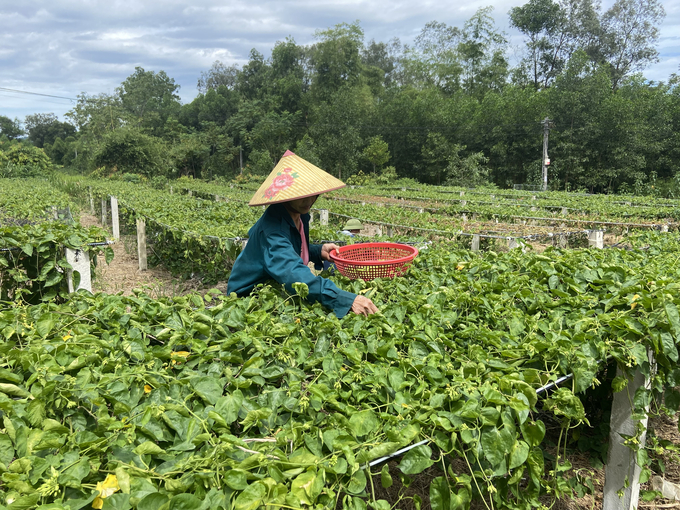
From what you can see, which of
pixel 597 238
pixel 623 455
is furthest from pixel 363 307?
pixel 597 238

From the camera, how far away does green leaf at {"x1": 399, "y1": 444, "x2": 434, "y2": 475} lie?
4.11 ft

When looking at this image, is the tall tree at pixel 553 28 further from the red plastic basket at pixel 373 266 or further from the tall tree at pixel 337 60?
the red plastic basket at pixel 373 266

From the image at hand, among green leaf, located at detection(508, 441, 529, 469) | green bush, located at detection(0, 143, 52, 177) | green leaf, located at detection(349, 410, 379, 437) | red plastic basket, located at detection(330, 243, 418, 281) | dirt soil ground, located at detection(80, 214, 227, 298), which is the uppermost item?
green bush, located at detection(0, 143, 52, 177)

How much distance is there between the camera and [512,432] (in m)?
1.38

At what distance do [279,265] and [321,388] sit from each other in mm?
1094

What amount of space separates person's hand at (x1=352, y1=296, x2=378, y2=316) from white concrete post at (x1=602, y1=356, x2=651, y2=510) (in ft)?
3.83

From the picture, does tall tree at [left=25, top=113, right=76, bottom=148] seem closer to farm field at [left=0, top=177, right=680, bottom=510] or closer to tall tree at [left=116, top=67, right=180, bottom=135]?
tall tree at [left=116, top=67, right=180, bottom=135]

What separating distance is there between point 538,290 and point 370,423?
1569 mm

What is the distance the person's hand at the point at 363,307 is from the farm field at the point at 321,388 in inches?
3.0

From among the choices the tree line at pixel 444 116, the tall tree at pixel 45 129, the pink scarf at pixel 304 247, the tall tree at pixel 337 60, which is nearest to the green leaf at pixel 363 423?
the pink scarf at pixel 304 247

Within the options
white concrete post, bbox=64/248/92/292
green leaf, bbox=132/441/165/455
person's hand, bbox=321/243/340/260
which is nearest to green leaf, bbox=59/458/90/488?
green leaf, bbox=132/441/165/455

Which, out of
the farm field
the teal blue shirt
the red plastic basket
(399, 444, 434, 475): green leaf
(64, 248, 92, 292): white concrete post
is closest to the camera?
the farm field

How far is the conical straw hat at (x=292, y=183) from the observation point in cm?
261

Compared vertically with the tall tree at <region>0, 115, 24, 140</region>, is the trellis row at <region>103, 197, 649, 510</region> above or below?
below
